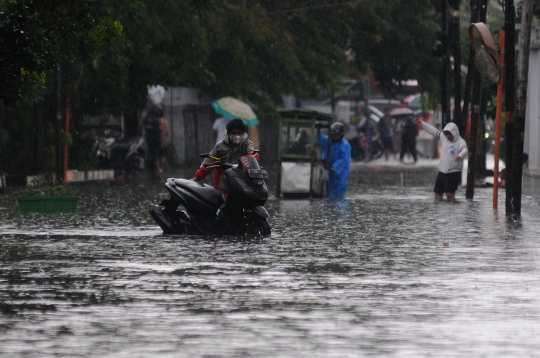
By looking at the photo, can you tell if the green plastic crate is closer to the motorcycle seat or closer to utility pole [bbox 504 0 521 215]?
the motorcycle seat

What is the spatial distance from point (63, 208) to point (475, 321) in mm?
11869

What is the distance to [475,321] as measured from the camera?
27.5 ft

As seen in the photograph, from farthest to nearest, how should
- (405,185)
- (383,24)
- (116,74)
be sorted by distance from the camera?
1. (383,24)
2. (116,74)
3. (405,185)

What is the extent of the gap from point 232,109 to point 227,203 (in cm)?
2125

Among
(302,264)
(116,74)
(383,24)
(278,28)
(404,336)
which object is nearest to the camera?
(404,336)

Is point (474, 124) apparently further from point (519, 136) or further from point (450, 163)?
point (519, 136)

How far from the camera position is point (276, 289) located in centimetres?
1009

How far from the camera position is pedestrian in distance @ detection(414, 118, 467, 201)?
938 inches

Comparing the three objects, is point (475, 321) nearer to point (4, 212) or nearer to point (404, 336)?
point (404, 336)

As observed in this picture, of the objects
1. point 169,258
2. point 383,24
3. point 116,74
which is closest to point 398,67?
point 383,24

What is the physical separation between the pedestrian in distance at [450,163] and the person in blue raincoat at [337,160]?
2.01m

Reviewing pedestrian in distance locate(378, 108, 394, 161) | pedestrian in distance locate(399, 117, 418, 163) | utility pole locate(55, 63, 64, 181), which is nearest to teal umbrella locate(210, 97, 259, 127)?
utility pole locate(55, 63, 64, 181)

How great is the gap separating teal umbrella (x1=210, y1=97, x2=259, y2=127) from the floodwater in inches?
704

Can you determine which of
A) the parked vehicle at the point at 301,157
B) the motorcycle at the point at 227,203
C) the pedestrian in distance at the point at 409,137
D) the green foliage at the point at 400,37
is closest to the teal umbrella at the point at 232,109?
the green foliage at the point at 400,37
